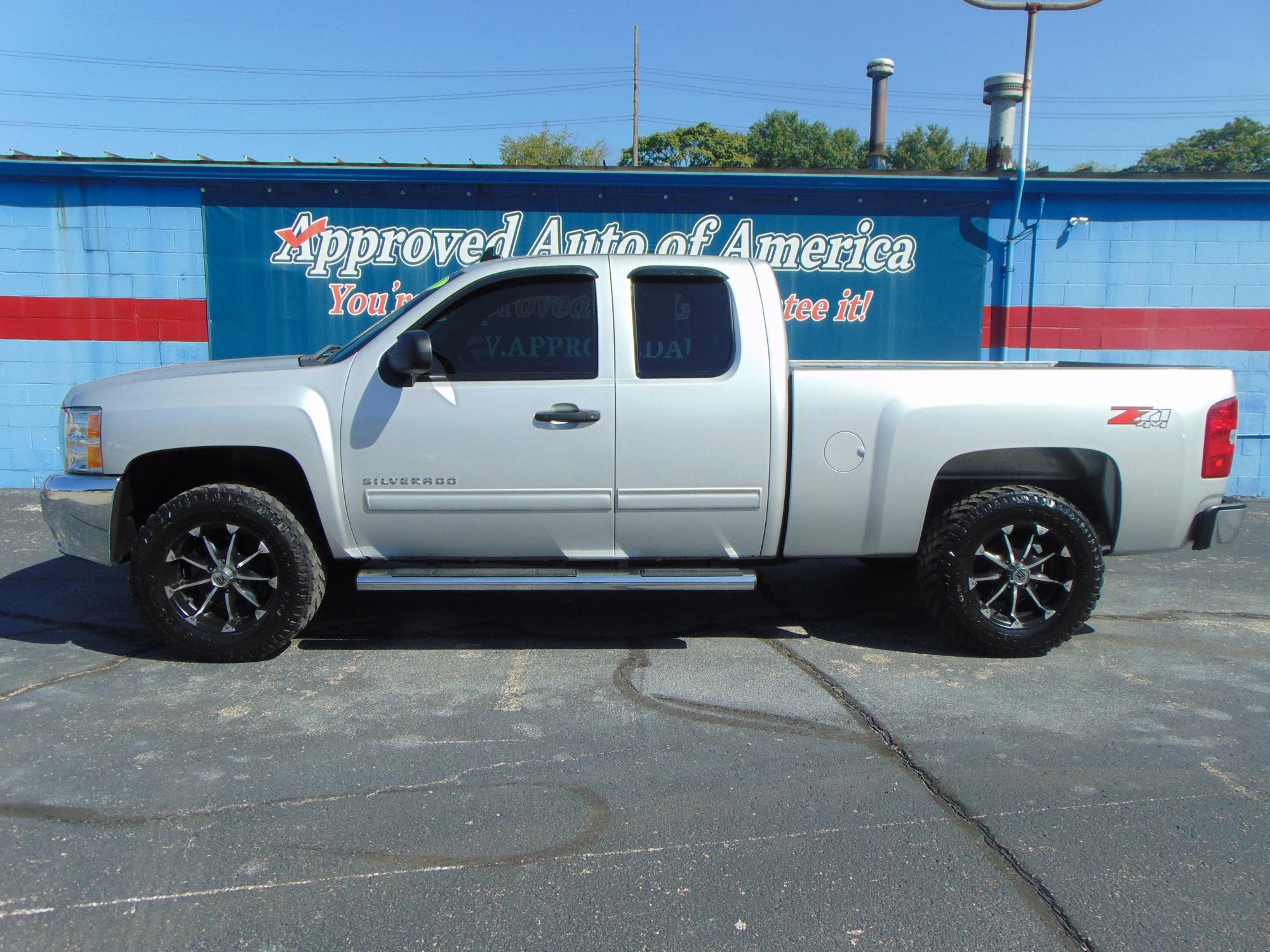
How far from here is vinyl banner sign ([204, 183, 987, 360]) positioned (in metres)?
8.98

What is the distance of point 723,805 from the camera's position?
3.07m

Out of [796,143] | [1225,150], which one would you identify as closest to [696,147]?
[796,143]

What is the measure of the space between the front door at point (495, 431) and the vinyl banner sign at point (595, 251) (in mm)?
4702

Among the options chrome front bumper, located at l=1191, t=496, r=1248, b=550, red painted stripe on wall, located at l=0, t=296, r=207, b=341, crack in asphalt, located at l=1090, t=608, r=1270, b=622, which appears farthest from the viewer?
red painted stripe on wall, located at l=0, t=296, r=207, b=341

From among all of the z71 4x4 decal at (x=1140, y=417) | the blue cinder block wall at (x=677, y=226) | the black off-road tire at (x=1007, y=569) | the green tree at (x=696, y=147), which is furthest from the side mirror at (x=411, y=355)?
the green tree at (x=696, y=147)

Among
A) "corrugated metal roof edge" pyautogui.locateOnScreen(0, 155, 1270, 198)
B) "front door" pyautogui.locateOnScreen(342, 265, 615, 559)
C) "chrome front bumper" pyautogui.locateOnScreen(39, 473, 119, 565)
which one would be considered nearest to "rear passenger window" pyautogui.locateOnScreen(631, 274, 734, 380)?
"front door" pyautogui.locateOnScreen(342, 265, 615, 559)

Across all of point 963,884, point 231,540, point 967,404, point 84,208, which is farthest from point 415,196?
point 963,884

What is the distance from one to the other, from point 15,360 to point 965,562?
915 cm

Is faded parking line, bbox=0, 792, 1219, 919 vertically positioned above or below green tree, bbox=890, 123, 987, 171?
below

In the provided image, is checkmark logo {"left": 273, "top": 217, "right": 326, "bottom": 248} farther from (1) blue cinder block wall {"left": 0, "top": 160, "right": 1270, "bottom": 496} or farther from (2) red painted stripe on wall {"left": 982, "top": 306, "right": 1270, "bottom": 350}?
(2) red painted stripe on wall {"left": 982, "top": 306, "right": 1270, "bottom": 350}

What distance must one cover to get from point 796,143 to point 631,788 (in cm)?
6745

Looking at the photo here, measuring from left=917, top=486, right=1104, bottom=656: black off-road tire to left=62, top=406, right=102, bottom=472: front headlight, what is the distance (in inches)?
162

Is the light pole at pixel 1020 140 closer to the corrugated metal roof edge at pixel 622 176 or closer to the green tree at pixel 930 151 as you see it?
the corrugated metal roof edge at pixel 622 176

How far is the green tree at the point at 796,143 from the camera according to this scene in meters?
63.3
